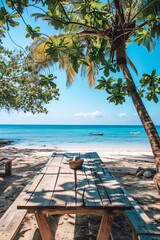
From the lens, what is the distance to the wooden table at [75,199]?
4.49 feet

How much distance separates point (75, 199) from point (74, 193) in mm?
134

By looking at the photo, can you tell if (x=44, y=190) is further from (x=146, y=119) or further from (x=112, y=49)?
(x=112, y=49)

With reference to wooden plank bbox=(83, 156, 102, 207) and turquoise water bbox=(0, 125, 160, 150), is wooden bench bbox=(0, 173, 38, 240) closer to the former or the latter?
wooden plank bbox=(83, 156, 102, 207)

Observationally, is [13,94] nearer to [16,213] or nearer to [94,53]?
[94,53]

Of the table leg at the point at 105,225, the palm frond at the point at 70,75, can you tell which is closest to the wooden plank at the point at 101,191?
the table leg at the point at 105,225

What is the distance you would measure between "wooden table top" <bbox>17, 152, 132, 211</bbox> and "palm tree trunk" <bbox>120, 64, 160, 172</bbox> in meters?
1.32

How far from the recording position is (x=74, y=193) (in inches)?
63.7

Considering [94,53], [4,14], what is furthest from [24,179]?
[4,14]

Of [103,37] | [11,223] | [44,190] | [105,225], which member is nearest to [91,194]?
[105,225]

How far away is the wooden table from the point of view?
1368 mm

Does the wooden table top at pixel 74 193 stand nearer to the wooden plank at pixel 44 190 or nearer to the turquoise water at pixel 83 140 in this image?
the wooden plank at pixel 44 190

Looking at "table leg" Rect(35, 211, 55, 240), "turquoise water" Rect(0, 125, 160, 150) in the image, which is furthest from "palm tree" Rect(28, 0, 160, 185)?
"turquoise water" Rect(0, 125, 160, 150)

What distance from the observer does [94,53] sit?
3006 mm

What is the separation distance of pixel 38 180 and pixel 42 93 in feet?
27.6
